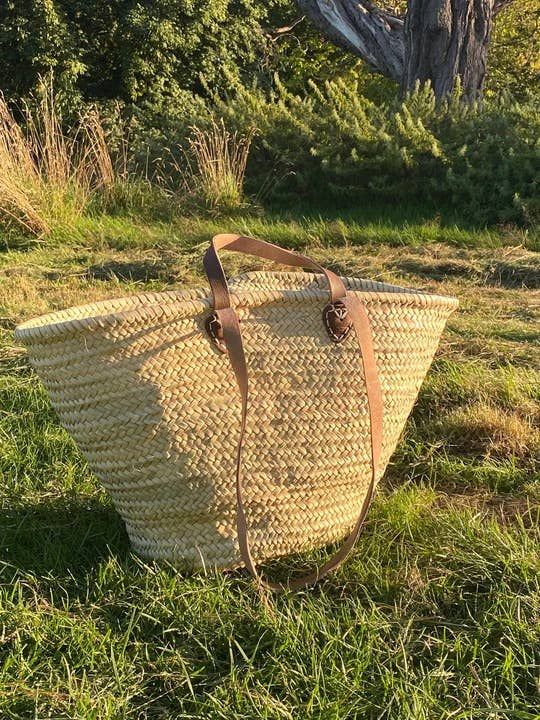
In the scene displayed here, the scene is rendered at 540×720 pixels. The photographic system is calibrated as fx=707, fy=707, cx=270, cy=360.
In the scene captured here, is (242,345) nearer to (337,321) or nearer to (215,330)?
(215,330)

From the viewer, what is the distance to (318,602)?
1759mm

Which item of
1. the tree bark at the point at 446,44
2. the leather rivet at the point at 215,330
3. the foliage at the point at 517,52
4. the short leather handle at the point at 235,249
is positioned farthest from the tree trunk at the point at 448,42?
the leather rivet at the point at 215,330

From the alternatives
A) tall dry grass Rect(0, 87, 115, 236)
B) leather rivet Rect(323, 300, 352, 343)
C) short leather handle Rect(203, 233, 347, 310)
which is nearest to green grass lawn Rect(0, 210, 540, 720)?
leather rivet Rect(323, 300, 352, 343)

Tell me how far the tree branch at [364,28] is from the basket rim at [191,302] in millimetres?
8770

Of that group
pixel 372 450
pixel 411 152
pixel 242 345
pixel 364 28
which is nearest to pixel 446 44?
pixel 364 28

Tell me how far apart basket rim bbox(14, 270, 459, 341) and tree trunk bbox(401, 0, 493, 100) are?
276 inches

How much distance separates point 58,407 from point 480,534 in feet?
3.88

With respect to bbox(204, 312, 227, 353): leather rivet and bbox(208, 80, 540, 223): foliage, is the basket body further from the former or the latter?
bbox(208, 80, 540, 223): foliage

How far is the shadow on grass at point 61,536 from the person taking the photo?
1914 millimetres

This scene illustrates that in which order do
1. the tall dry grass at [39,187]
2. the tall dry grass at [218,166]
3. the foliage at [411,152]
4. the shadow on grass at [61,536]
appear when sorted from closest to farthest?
the shadow on grass at [61,536], the tall dry grass at [39,187], the foliage at [411,152], the tall dry grass at [218,166]

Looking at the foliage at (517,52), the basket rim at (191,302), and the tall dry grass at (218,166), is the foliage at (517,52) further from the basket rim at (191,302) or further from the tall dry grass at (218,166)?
the basket rim at (191,302)

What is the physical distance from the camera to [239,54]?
39.2 feet

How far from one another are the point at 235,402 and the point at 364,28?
981 centimetres

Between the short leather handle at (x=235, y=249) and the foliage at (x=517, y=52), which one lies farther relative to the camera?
the foliage at (x=517, y=52)
